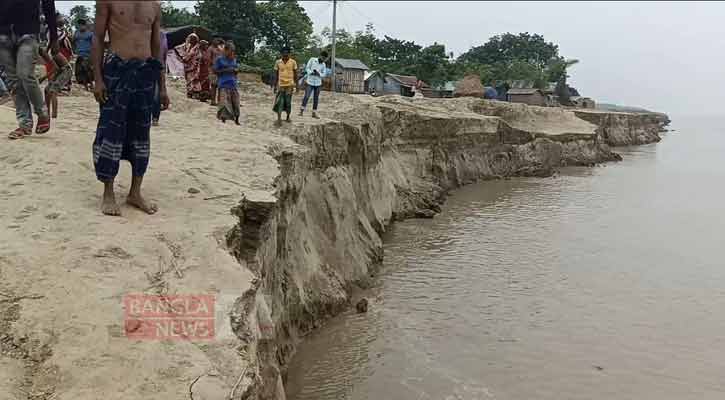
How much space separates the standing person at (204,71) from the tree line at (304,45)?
15.5 m

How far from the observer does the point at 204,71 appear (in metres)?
13.2

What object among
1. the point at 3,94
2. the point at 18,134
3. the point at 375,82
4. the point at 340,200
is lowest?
the point at 340,200

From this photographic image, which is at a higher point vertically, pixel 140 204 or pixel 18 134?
pixel 18 134

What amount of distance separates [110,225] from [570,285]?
874 centimetres

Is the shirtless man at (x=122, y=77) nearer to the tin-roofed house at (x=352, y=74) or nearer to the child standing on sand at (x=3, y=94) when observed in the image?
the child standing on sand at (x=3, y=94)

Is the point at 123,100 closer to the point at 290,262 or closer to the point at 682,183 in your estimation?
the point at 290,262

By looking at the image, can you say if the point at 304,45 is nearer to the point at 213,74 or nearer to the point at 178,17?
the point at 178,17

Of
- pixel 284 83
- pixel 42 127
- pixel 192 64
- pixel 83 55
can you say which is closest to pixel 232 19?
pixel 192 64

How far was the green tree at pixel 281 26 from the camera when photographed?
128 feet

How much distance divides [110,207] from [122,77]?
37.5 inches

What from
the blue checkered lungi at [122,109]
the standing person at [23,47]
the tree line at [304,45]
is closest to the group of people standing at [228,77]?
the standing person at [23,47]

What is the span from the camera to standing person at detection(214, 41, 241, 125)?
10.4 metres

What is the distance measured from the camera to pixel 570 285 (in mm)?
10836

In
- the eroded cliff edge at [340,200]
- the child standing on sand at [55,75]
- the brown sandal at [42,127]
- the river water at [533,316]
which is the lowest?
the river water at [533,316]
